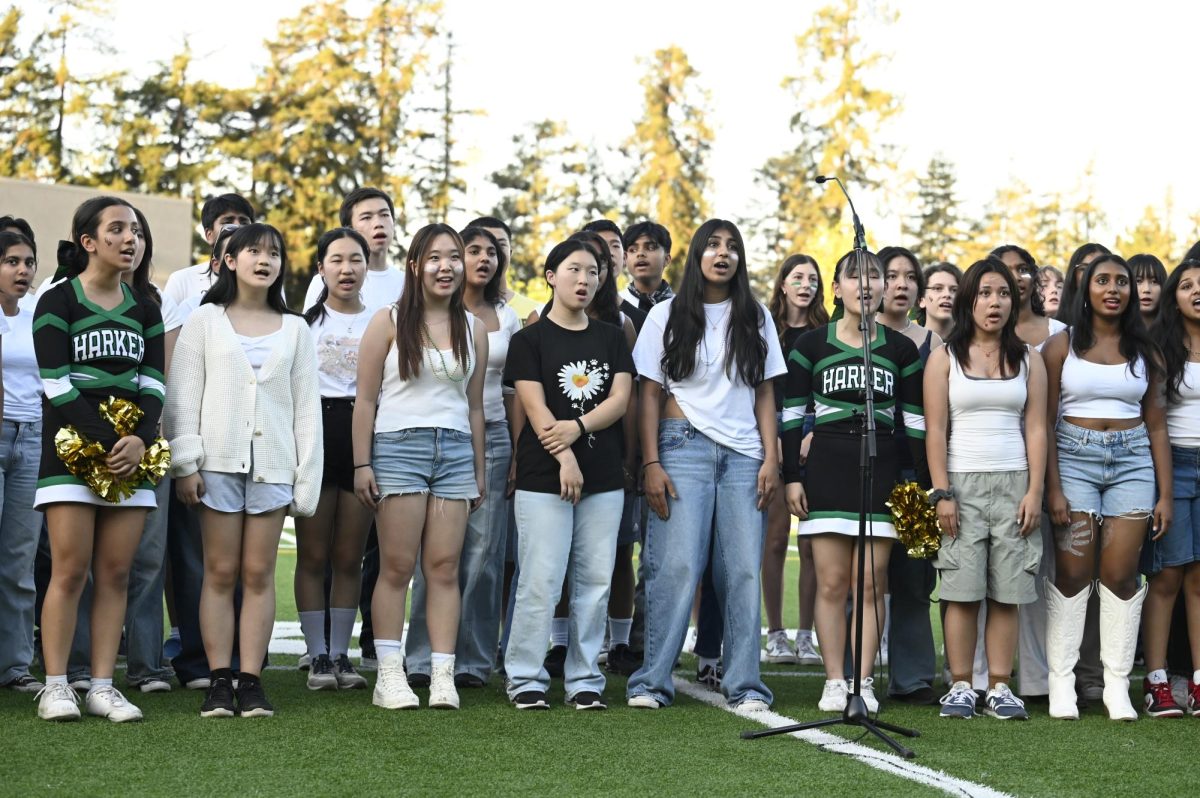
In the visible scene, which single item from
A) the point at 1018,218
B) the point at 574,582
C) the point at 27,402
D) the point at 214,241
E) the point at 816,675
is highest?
the point at 1018,218

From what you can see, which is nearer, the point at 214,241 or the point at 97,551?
the point at 97,551

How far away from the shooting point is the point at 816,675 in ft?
24.5

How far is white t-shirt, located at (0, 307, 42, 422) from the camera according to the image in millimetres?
6473

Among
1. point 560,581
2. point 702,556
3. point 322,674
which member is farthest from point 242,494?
point 702,556

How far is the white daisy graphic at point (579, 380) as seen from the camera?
614cm

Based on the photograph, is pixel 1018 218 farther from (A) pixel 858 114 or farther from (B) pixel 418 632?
(B) pixel 418 632

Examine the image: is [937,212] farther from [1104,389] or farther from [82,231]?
[82,231]

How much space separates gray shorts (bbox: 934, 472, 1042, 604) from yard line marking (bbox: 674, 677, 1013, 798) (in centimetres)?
107

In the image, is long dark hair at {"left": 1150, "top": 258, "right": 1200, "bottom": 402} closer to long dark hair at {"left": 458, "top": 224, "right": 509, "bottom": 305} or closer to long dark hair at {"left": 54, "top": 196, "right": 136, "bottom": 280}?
long dark hair at {"left": 458, "top": 224, "right": 509, "bottom": 305}

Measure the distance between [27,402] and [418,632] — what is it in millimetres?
2120

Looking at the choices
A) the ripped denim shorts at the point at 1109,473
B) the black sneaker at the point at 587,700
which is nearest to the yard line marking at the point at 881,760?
the black sneaker at the point at 587,700

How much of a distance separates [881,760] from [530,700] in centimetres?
163

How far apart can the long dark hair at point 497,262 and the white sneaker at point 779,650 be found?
275cm

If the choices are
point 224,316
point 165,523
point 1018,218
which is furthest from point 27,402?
point 1018,218
